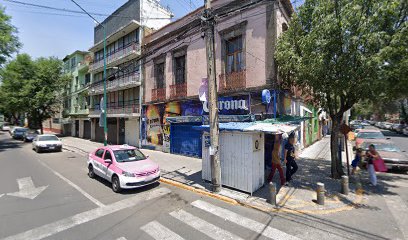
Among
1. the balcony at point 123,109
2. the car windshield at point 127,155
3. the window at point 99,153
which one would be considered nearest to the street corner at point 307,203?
the car windshield at point 127,155

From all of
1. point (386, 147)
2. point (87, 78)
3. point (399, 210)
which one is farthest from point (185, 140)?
point (87, 78)

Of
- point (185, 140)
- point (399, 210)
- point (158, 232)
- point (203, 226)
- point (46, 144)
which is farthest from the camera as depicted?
point (46, 144)

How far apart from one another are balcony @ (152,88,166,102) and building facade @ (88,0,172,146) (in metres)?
2.02

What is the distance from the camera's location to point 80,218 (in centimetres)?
544

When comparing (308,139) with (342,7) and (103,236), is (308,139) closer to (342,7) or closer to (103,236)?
(342,7)

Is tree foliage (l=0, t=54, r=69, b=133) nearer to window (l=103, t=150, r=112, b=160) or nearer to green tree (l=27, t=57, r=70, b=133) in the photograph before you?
green tree (l=27, t=57, r=70, b=133)

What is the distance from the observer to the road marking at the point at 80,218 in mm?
4617

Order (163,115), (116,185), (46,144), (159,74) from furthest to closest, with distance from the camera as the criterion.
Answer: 1. (159,74)
2. (46,144)
3. (163,115)
4. (116,185)

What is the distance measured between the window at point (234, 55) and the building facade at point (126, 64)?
805cm

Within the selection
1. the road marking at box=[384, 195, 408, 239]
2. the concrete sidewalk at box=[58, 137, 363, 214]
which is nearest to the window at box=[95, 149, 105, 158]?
the concrete sidewalk at box=[58, 137, 363, 214]

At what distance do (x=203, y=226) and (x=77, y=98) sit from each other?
98.7 ft

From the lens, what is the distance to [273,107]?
10.6 meters

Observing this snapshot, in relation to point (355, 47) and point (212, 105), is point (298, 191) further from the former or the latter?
point (355, 47)

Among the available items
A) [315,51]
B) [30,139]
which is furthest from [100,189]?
[30,139]
